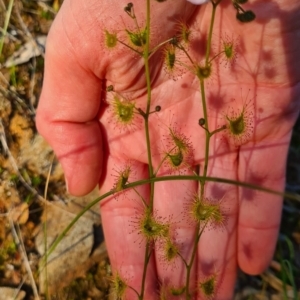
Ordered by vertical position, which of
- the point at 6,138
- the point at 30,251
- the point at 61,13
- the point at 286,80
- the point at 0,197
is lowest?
the point at 30,251

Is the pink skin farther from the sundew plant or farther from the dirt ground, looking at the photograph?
the dirt ground

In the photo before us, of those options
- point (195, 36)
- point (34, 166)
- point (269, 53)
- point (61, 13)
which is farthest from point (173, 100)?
point (34, 166)

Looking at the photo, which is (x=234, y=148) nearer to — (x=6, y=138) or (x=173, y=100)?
(x=173, y=100)

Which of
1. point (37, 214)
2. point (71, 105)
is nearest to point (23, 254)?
point (37, 214)

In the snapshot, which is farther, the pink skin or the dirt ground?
the dirt ground

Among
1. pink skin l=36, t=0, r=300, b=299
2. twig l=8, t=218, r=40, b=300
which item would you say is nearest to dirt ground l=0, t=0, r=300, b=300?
twig l=8, t=218, r=40, b=300

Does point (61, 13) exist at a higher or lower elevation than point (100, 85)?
higher
